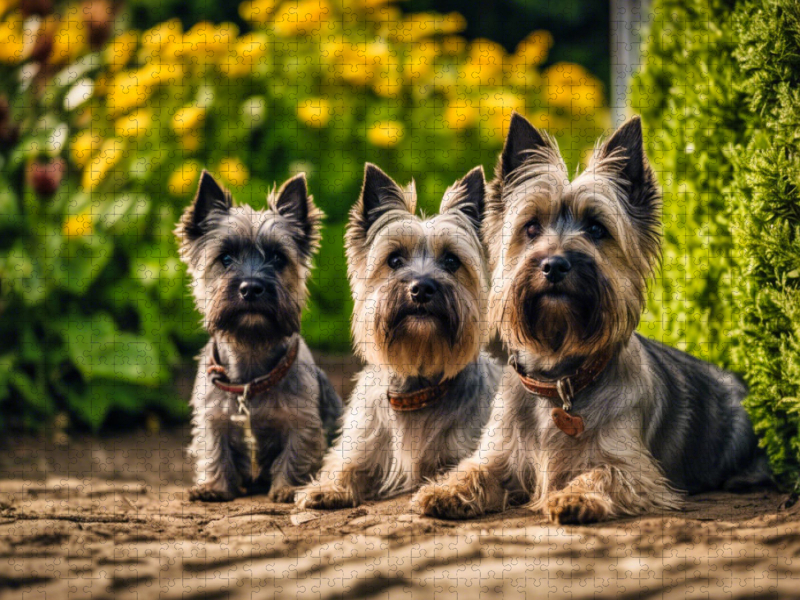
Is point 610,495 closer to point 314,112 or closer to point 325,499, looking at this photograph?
point 325,499

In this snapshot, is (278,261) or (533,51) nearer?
(278,261)

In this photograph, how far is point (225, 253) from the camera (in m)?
4.77

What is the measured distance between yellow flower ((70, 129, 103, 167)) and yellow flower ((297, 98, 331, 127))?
5.72 ft

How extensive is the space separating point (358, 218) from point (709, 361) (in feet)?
7.18

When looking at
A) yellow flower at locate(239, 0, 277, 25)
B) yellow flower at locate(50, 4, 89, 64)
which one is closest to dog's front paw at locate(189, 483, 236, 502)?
yellow flower at locate(50, 4, 89, 64)

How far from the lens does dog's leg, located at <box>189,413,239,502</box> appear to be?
4.66m

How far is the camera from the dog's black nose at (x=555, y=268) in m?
3.60

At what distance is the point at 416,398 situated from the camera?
14.3 feet

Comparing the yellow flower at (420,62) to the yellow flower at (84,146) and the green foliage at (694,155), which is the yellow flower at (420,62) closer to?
the yellow flower at (84,146)

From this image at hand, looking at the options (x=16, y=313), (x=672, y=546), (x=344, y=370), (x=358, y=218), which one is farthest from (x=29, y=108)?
(x=672, y=546)

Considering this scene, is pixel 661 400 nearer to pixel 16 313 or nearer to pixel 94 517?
pixel 94 517

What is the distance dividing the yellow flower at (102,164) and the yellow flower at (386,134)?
2.17 m
